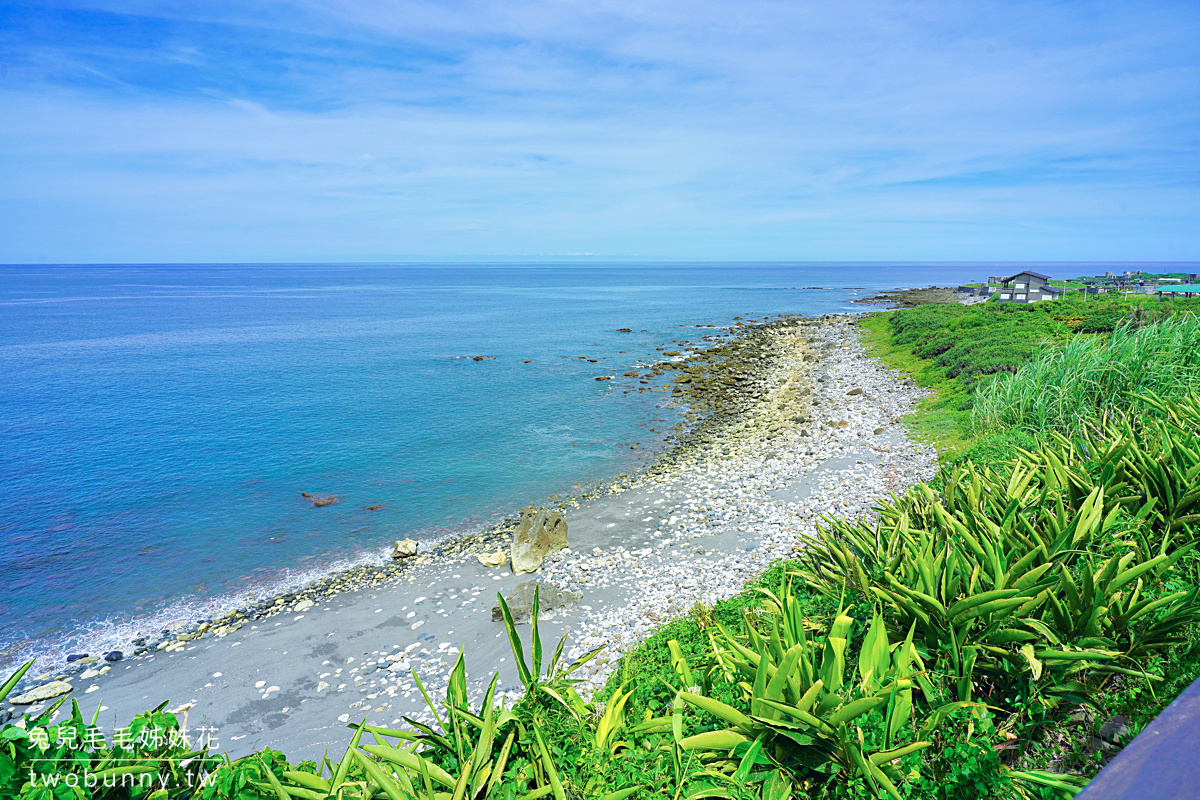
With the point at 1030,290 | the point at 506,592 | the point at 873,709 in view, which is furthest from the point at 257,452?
the point at 1030,290

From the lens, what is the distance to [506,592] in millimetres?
14859

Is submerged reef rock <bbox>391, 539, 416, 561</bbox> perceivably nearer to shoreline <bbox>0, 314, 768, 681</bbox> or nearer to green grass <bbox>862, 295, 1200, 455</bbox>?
shoreline <bbox>0, 314, 768, 681</bbox>

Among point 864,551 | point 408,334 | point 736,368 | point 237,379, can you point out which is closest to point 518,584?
point 864,551

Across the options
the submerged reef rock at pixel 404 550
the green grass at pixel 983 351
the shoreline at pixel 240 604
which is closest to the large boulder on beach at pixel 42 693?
the shoreline at pixel 240 604

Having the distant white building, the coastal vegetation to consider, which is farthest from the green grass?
the coastal vegetation

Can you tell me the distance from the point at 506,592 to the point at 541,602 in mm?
1342

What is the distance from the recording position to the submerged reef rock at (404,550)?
1775cm

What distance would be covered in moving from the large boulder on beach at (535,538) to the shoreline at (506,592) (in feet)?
1.15

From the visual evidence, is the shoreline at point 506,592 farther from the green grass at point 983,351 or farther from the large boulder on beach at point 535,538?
the green grass at point 983,351

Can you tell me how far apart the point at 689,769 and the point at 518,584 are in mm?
11903

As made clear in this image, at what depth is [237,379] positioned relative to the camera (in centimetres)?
4516

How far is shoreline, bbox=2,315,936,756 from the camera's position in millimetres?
11695

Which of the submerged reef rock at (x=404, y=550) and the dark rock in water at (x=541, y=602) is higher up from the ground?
the dark rock in water at (x=541, y=602)

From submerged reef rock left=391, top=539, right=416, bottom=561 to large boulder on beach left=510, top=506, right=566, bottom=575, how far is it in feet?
12.2
